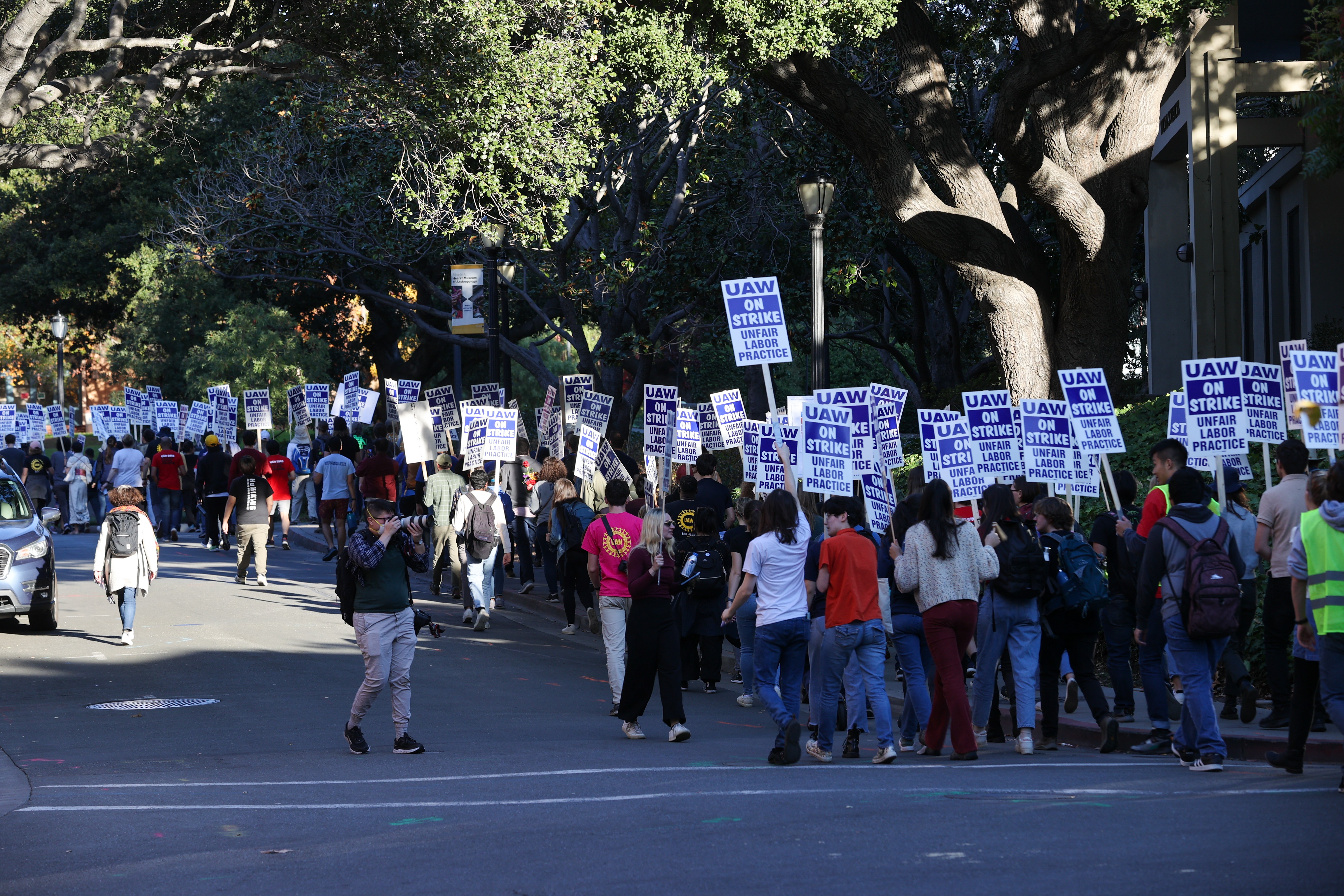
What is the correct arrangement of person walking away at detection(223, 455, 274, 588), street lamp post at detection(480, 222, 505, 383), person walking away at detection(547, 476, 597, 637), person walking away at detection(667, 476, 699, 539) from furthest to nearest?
street lamp post at detection(480, 222, 505, 383) → person walking away at detection(223, 455, 274, 588) → person walking away at detection(547, 476, 597, 637) → person walking away at detection(667, 476, 699, 539)

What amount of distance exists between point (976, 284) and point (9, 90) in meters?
10.8

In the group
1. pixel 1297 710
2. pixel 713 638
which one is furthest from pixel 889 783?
pixel 713 638

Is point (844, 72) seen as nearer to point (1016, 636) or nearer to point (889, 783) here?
point (1016, 636)

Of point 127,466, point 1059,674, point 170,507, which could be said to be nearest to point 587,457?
point 1059,674

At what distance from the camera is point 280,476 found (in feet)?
75.0

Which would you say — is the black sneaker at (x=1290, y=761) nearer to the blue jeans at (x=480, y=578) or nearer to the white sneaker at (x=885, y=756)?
the white sneaker at (x=885, y=756)

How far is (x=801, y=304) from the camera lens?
26.3 m

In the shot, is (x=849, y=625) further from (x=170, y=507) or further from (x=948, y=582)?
(x=170, y=507)

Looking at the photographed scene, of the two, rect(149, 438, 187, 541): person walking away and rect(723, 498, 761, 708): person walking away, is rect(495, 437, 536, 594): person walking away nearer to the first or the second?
rect(723, 498, 761, 708): person walking away

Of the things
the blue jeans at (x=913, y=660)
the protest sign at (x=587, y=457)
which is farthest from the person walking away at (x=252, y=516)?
the blue jeans at (x=913, y=660)

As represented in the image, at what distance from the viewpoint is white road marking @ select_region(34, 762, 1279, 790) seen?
9031 mm

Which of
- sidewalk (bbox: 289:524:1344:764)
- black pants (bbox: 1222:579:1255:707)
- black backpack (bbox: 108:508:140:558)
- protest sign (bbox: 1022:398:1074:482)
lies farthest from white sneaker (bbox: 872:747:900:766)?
black backpack (bbox: 108:508:140:558)

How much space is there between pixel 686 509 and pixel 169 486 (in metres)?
17.1

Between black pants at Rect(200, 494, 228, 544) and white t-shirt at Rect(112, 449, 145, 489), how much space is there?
1.18m
